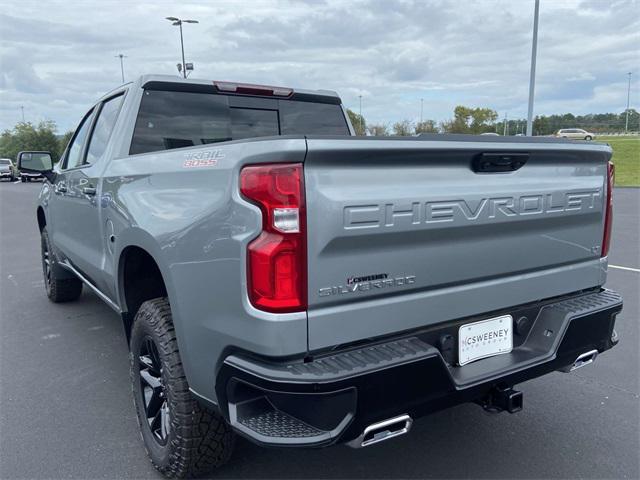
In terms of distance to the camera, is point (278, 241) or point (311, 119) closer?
point (278, 241)

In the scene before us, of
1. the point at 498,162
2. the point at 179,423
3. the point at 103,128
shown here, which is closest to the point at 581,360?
the point at 498,162

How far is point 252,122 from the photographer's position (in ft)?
12.7

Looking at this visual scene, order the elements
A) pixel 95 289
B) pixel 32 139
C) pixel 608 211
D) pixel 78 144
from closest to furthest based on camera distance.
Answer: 1. pixel 608 211
2. pixel 95 289
3. pixel 78 144
4. pixel 32 139

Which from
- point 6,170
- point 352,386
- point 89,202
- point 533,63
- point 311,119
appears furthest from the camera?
point 6,170

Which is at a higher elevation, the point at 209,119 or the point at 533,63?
the point at 533,63

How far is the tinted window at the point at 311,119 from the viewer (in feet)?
13.1

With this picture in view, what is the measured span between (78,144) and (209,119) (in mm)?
1624

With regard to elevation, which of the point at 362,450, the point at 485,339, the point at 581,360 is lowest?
the point at 362,450

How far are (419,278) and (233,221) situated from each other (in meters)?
0.77

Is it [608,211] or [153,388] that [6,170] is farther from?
[608,211]

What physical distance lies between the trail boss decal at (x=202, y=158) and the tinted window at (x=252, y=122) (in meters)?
1.47

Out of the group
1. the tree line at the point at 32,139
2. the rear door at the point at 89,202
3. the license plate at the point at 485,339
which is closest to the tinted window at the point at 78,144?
the rear door at the point at 89,202

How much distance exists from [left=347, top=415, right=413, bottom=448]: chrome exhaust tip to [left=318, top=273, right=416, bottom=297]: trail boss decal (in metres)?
0.49

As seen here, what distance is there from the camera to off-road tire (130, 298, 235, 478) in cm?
238
